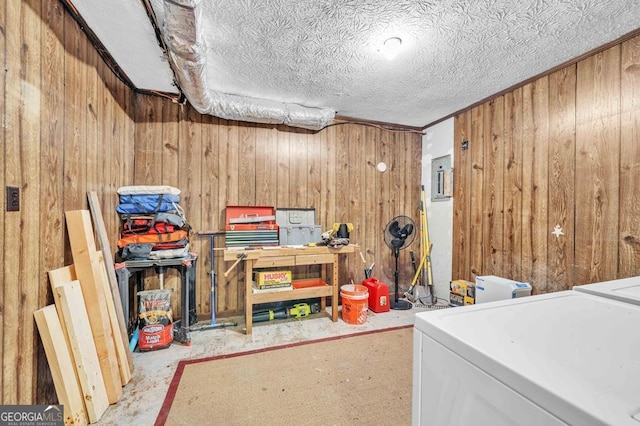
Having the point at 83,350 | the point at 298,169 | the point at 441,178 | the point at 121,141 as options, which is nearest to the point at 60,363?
the point at 83,350

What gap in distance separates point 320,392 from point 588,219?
2.38 metres

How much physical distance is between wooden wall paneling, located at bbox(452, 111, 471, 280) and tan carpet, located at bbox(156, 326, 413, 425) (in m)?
1.40

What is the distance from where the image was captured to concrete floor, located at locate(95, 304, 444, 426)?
153 cm

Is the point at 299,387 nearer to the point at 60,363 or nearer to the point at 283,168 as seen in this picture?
the point at 60,363

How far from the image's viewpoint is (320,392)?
5.50ft

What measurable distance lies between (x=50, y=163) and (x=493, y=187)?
3606 mm

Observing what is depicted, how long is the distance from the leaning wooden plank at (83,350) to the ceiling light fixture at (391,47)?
101 inches

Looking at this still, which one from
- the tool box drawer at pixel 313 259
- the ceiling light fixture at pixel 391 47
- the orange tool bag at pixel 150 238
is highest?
the ceiling light fixture at pixel 391 47

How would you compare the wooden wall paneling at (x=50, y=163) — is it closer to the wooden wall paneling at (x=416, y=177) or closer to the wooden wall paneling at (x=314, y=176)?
the wooden wall paneling at (x=314, y=176)

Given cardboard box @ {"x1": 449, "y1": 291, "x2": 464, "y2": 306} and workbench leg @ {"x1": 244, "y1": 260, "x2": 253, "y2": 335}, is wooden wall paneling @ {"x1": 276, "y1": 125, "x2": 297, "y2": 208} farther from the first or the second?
cardboard box @ {"x1": 449, "y1": 291, "x2": 464, "y2": 306}

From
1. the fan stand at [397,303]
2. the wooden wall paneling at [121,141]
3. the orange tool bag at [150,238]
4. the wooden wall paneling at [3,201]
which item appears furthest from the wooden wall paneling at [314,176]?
the wooden wall paneling at [3,201]

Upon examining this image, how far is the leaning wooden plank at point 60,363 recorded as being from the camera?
1289 mm

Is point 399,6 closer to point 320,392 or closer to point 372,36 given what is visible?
point 372,36

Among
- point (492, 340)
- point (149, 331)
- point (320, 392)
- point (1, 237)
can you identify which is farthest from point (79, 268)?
point (492, 340)
